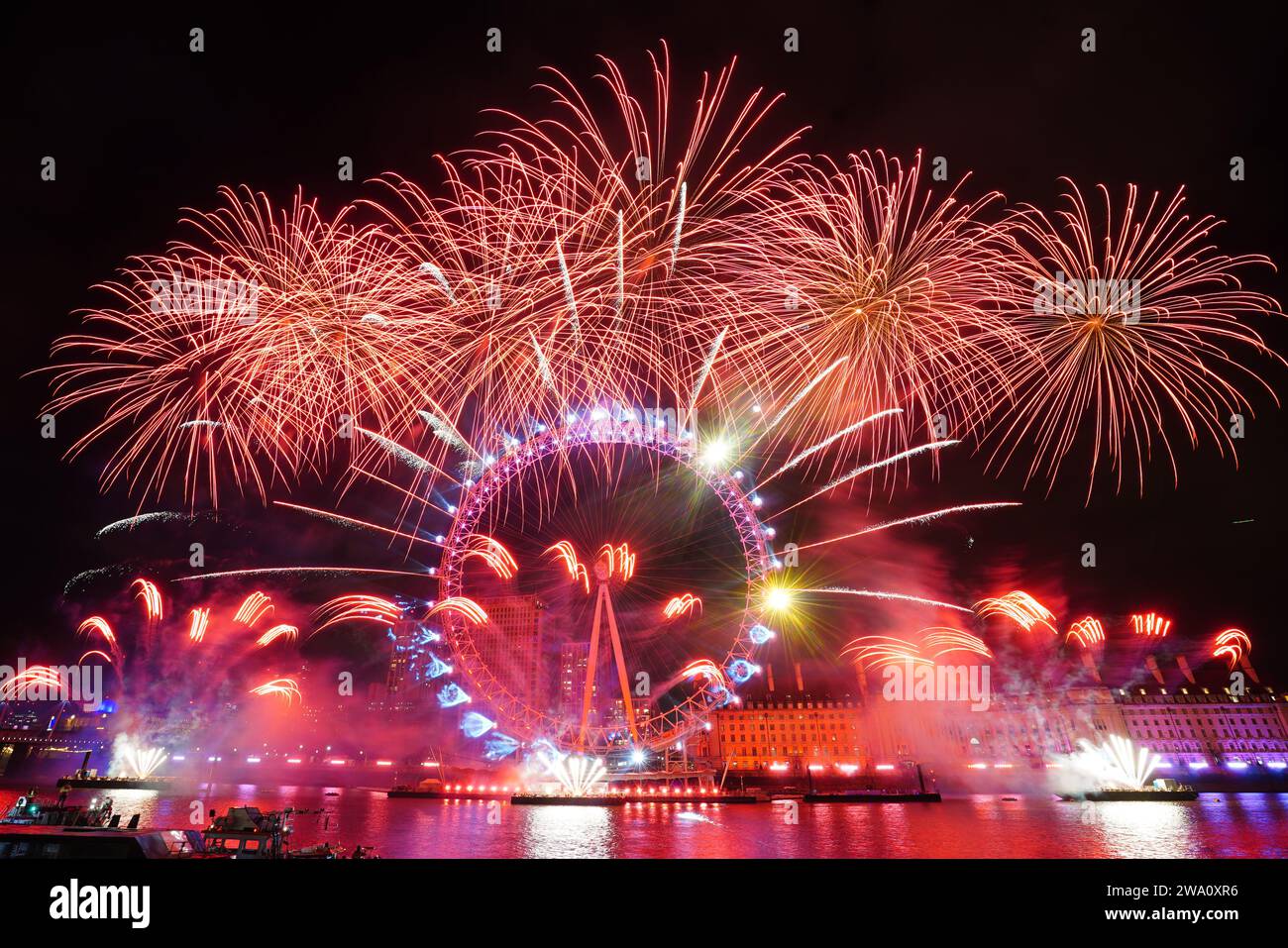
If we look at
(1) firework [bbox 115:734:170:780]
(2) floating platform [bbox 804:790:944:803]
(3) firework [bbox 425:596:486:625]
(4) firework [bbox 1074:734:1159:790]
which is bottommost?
(2) floating platform [bbox 804:790:944:803]

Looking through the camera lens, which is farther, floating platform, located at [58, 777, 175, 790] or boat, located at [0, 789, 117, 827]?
floating platform, located at [58, 777, 175, 790]

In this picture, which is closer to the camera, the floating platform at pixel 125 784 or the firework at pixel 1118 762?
the firework at pixel 1118 762

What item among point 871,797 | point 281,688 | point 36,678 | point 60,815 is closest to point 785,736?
point 871,797

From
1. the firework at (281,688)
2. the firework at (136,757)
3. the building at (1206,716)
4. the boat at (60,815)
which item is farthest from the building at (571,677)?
the building at (1206,716)

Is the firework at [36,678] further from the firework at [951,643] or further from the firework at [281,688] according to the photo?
the firework at [951,643]

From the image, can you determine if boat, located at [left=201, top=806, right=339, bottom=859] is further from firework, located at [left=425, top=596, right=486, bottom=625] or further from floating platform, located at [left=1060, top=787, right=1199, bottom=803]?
floating platform, located at [left=1060, top=787, right=1199, bottom=803]

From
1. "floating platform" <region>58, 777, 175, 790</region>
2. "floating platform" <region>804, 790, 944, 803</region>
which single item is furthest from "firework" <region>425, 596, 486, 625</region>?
"floating platform" <region>58, 777, 175, 790</region>

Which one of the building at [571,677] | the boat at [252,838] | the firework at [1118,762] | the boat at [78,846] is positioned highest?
the building at [571,677]
